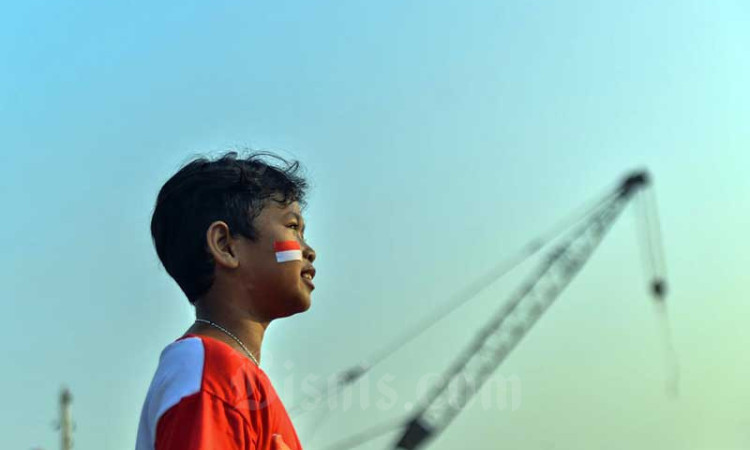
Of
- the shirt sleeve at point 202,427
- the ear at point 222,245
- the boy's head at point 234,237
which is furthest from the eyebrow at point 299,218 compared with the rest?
the shirt sleeve at point 202,427

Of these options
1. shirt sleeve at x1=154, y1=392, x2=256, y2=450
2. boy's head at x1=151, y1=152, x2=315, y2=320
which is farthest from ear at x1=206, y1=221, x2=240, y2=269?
shirt sleeve at x1=154, y1=392, x2=256, y2=450

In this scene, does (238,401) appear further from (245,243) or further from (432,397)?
(432,397)

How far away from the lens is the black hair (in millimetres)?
4617

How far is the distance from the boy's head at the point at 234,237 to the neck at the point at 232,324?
0.13 feet

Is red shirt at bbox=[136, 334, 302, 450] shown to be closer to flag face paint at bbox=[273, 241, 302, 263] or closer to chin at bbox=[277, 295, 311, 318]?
chin at bbox=[277, 295, 311, 318]

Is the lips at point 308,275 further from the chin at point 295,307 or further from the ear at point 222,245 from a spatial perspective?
the ear at point 222,245

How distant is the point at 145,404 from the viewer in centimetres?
426

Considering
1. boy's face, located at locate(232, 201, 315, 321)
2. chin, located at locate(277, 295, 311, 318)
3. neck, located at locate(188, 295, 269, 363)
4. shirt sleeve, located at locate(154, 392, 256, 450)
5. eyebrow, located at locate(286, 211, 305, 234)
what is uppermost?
eyebrow, located at locate(286, 211, 305, 234)

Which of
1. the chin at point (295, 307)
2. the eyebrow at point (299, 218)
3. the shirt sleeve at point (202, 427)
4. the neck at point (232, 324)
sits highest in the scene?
the eyebrow at point (299, 218)

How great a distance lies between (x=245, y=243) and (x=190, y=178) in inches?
15.2

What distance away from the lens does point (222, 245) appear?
182 inches

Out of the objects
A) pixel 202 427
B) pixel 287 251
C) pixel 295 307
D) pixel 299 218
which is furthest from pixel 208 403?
pixel 299 218

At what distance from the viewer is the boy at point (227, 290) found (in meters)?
4.04

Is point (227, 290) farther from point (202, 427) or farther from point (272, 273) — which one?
point (202, 427)
